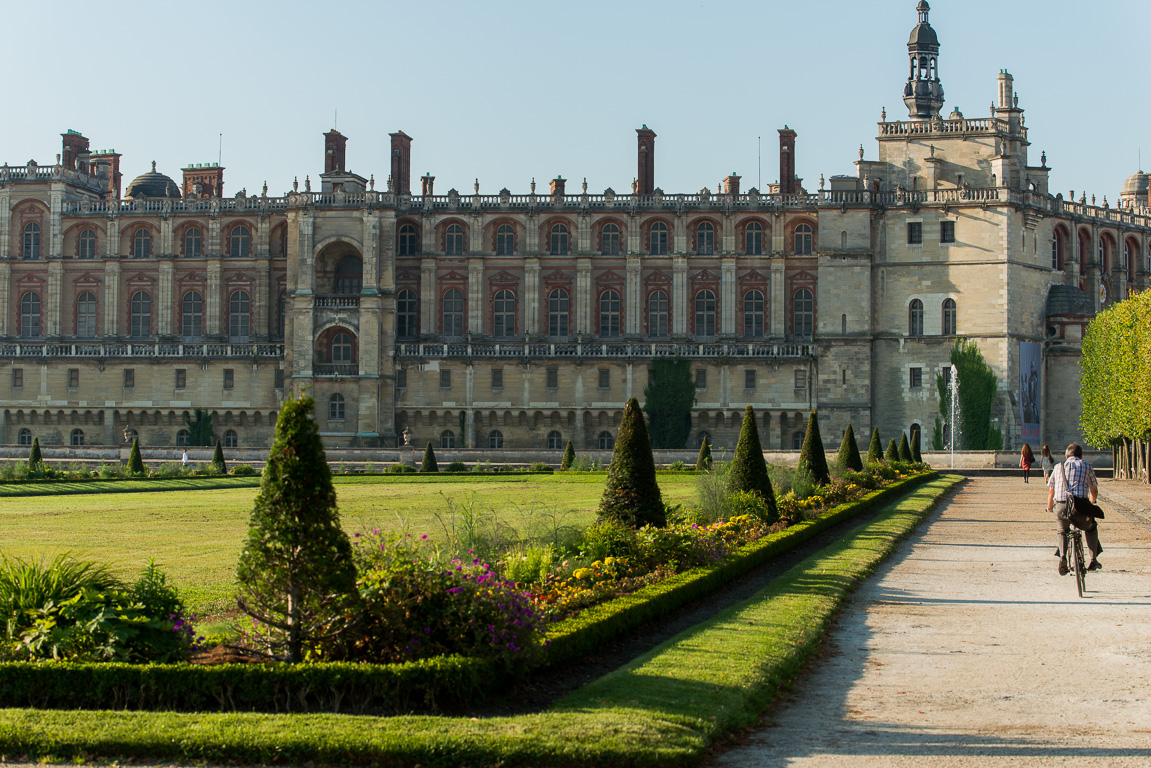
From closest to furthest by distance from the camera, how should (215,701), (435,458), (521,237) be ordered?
(215,701), (435,458), (521,237)

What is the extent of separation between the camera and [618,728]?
789 cm

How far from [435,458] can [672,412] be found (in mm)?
12788

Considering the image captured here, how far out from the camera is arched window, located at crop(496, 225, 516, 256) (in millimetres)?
58781

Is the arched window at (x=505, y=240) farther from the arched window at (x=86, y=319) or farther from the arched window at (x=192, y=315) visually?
the arched window at (x=86, y=319)

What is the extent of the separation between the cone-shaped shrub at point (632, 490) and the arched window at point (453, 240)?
141 ft

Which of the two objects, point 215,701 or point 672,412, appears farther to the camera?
point 672,412

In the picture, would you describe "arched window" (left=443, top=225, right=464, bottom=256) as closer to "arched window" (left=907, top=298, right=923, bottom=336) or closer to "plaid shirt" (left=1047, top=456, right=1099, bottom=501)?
"arched window" (left=907, top=298, right=923, bottom=336)

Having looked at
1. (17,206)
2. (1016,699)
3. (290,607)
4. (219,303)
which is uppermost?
(17,206)

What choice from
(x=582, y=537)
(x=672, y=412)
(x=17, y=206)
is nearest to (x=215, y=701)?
(x=582, y=537)

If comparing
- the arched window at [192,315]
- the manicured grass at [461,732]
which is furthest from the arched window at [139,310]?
the manicured grass at [461,732]

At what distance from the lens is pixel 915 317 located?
177 ft

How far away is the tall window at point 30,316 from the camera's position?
61.0 m

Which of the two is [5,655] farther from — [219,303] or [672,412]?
[219,303]

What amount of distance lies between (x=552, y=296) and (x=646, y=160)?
800 cm
